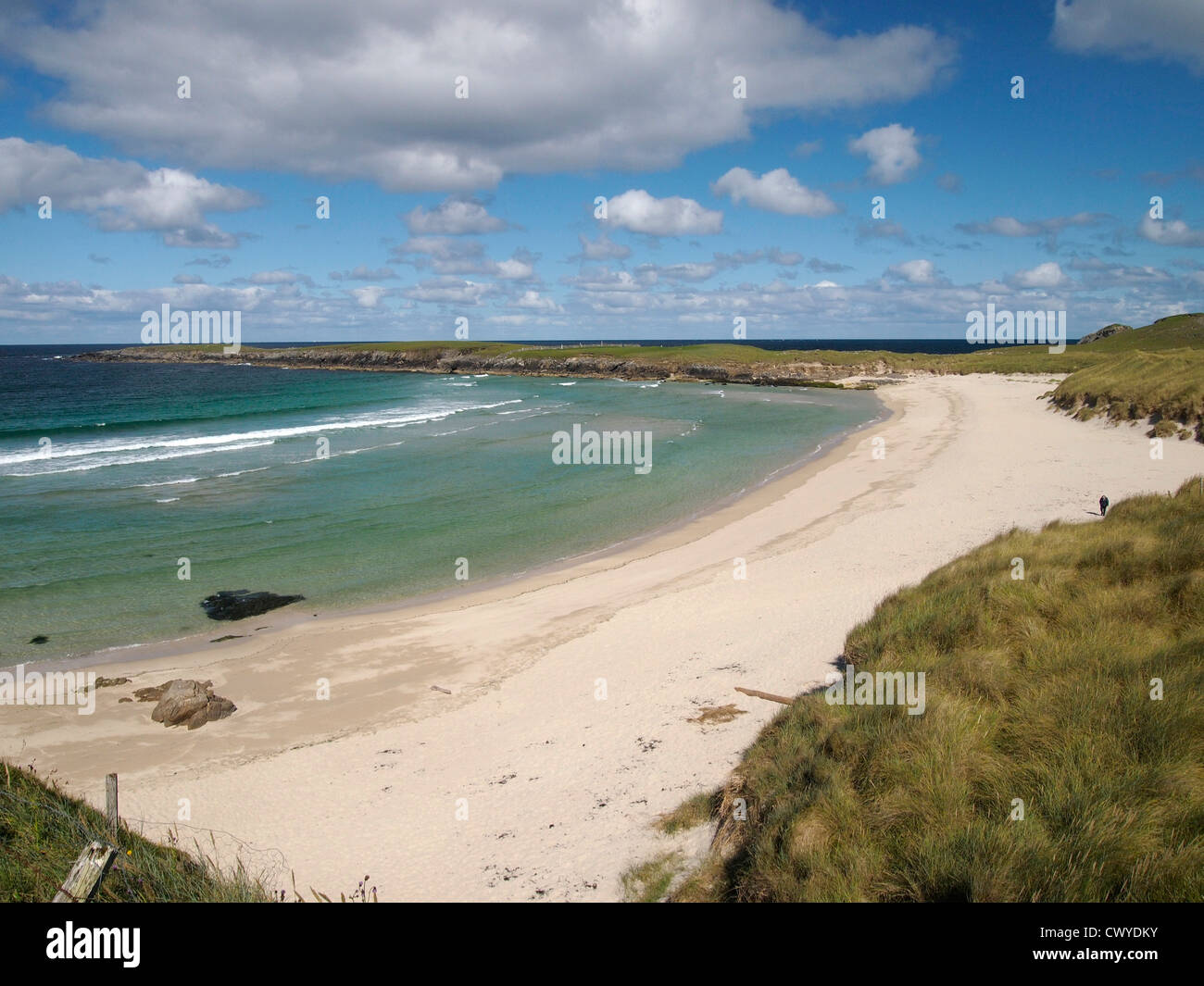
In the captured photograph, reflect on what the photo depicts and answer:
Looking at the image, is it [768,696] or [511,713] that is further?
[511,713]

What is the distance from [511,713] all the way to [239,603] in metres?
9.77

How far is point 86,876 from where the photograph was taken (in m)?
4.78

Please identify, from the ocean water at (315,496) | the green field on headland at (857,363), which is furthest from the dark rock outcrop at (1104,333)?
the ocean water at (315,496)

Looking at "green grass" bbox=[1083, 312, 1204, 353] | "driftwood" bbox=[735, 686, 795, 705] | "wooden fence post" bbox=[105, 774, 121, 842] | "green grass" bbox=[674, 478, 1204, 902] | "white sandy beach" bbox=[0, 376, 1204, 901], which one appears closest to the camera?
"green grass" bbox=[674, 478, 1204, 902]

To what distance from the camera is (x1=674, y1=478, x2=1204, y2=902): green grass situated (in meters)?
4.62

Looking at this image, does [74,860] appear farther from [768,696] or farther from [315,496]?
[315,496]

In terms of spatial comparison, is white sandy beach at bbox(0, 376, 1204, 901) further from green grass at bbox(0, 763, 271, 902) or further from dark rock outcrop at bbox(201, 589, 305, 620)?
green grass at bbox(0, 763, 271, 902)

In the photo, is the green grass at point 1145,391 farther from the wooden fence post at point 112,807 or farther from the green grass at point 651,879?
the wooden fence post at point 112,807

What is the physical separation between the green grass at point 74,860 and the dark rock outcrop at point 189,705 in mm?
5365

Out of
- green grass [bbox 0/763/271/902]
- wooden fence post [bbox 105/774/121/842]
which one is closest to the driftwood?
green grass [bbox 0/763/271/902]

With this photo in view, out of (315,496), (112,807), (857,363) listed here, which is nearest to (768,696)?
(112,807)

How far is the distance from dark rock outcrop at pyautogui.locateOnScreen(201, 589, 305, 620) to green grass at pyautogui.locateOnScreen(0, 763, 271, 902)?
10.7 m

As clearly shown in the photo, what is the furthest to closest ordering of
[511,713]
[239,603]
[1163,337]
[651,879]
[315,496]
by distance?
[1163,337]
[315,496]
[239,603]
[511,713]
[651,879]
